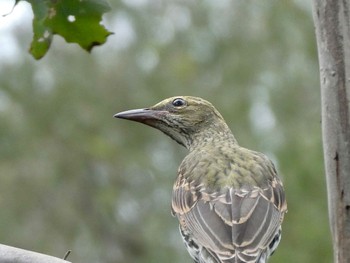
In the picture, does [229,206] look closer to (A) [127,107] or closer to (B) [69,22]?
(B) [69,22]

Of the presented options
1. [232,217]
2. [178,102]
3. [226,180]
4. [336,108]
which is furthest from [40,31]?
[178,102]

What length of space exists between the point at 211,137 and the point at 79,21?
3.45 metres

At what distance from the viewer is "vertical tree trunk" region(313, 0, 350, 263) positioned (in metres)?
5.60

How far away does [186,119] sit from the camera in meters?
8.43

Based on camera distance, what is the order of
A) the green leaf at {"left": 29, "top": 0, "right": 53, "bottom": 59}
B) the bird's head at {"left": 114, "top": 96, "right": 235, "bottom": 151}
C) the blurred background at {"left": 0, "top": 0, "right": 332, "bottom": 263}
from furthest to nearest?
the blurred background at {"left": 0, "top": 0, "right": 332, "bottom": 263} → the bird's head at {"left": 114, "top": 96, "right": 235, "bottom": 151} → the green leaf at {"left": 29, "top": 0, "right": 53, "bottom": 59}

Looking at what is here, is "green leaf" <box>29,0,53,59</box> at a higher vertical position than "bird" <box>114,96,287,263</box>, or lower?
lower

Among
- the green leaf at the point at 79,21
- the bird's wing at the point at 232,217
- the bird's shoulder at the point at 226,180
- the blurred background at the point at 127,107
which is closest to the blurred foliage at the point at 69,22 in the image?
the green leaf at the point at 79,21

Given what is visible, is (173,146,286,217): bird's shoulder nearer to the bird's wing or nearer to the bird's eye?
the bird's wing

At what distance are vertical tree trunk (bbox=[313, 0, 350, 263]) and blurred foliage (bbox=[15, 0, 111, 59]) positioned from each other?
120 cm

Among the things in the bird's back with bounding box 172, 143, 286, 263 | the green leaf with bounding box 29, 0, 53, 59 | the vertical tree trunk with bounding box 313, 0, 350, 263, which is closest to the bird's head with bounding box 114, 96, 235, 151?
the bird's back with bounding box 172, 143, 286, 263

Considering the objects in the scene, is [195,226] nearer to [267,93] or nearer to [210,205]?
[210,205]

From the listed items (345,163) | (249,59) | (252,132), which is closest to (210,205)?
(345,163)

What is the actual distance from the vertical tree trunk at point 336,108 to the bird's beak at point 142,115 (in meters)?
2.21

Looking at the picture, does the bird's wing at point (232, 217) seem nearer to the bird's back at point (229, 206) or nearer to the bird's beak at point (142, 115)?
the bird's back at point (229, 206)
